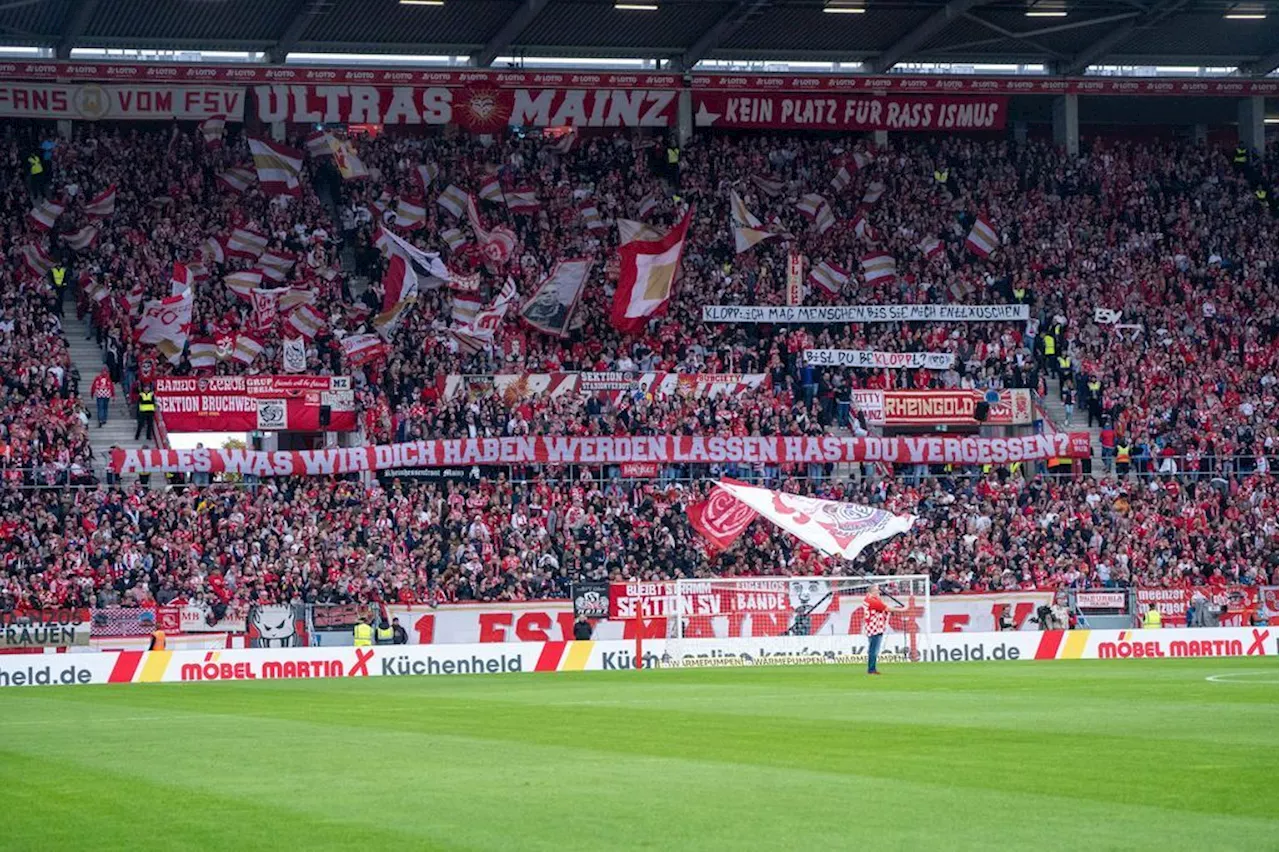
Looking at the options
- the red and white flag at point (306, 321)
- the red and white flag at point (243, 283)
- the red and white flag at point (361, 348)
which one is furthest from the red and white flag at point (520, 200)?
the red and white flag at point (243, 283)

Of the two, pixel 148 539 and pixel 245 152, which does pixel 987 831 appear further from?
pixel 245 152

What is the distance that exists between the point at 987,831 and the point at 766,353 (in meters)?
46.4

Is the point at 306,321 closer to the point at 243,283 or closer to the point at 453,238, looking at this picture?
the point at 243,283

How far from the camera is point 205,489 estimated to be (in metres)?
48.7

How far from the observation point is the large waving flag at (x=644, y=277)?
57.7 m

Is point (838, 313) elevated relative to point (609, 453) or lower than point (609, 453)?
elevated

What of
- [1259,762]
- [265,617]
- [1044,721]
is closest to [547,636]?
[265,617]

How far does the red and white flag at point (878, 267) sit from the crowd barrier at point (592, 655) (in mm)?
19726

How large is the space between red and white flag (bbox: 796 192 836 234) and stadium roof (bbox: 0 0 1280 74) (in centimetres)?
549

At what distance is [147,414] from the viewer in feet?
168

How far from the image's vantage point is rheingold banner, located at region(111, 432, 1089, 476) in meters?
50.1

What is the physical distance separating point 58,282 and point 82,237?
1.70 m

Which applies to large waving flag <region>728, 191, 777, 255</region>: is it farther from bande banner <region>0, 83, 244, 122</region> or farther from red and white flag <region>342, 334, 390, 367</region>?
bande banner <region>0, 83, 244, 122</region>

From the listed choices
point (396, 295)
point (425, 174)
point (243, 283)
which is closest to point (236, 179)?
point (243, 283)
